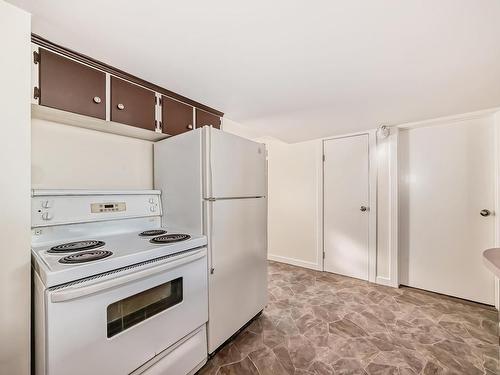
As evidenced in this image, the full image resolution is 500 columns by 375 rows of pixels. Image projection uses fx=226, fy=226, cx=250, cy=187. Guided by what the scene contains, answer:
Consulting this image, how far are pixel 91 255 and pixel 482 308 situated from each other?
3589mm

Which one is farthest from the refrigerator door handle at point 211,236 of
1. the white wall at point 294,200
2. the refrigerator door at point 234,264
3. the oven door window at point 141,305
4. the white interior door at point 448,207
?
the white interior door at point 448,207

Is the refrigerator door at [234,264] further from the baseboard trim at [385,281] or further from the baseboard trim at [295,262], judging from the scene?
the baseboard trim at [385,281]

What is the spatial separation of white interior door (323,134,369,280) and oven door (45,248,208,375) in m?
2.42

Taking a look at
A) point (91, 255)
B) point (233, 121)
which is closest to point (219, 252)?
→ point (91, 255)

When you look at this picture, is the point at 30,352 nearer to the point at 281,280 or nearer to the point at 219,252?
the point at 219,252

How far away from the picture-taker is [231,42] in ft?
4.37

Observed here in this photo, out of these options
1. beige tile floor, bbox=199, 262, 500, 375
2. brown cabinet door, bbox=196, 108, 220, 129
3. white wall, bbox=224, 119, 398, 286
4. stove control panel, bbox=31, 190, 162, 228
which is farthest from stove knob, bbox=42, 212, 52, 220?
white wall, bbox=224, 119, 398, 286

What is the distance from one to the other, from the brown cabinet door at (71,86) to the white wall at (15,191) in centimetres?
24

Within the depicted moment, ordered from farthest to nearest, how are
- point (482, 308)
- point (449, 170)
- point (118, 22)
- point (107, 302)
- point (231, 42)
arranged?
point (449, 170) < point (482, 308) < point (231, 42) < point (118, 22) < point (107, 302)

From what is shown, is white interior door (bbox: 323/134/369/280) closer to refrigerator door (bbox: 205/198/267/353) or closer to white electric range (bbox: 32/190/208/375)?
refrigerator door (bbox: 205/198/267/353)

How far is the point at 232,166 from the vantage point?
71.1 inches

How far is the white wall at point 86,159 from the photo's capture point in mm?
1518

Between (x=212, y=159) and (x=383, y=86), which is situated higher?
(x=383, y=86)

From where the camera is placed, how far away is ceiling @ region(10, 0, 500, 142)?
1090 mm
